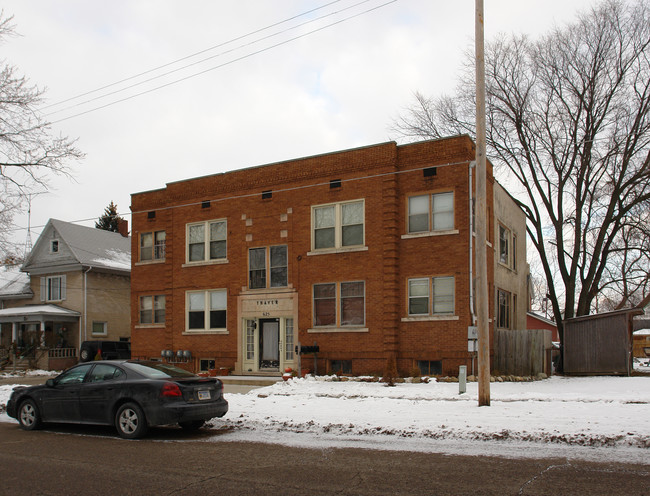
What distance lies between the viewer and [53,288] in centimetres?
3725

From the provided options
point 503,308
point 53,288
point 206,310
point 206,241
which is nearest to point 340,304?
point 206,310

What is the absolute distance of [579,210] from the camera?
26.3 meters

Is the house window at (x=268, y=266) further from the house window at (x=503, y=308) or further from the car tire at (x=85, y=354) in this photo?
the car tire at (x=85, y=354)

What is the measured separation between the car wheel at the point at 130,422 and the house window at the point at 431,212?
1226 cm

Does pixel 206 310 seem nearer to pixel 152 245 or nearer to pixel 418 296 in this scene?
pixel 152 245

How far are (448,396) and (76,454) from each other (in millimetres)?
8890

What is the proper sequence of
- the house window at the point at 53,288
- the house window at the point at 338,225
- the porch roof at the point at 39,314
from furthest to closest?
the house window at the point at 53,288 → the porch roof at the point at 39,314 → the house window at the point at 338,225

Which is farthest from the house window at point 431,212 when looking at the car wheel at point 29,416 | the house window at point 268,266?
the car wheel at point 29,416

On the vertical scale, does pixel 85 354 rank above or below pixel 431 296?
below

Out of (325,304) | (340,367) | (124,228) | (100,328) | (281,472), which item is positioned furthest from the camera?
(124,228)

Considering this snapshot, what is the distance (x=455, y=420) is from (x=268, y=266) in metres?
12.7

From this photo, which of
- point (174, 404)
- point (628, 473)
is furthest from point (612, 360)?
point (174, 404)

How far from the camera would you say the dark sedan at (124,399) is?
35.3 feet

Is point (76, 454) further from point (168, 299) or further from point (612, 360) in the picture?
point (612, 360)
